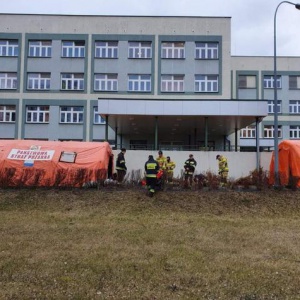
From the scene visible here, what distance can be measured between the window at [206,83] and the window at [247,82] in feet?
46.1

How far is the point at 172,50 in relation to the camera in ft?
126

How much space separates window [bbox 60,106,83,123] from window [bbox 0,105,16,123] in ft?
14.1

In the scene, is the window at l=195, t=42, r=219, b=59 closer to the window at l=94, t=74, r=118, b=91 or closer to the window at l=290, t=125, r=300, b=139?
the window at l=94, t=74, r=118, b=91

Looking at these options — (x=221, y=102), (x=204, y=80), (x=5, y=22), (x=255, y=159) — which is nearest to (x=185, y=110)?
(x=221, y=102)

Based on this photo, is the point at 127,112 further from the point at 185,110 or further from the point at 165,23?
the point at 165,23

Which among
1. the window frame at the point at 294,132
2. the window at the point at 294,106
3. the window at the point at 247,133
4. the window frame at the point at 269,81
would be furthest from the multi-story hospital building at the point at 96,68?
the window at the point at 294,106

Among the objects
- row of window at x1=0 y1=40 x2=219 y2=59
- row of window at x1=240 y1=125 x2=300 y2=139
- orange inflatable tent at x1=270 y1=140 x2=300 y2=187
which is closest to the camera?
orange inflatable tent at x1=270 y1=140 x2=300 y2=187

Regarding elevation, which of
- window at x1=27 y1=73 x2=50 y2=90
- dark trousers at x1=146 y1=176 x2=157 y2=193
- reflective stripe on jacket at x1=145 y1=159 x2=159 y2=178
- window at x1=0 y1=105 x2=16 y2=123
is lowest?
dark trousers at x1=146 y1=176 x2=157 y2=193

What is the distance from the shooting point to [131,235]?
32.0ft

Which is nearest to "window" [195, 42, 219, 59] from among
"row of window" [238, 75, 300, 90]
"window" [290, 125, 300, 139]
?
"row of window" [238, 75, 300, 90]

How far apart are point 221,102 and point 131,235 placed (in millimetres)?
17578

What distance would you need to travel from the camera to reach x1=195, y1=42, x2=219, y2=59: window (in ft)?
125

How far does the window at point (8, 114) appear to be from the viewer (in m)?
37.6

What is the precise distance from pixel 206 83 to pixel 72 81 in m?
12.2
